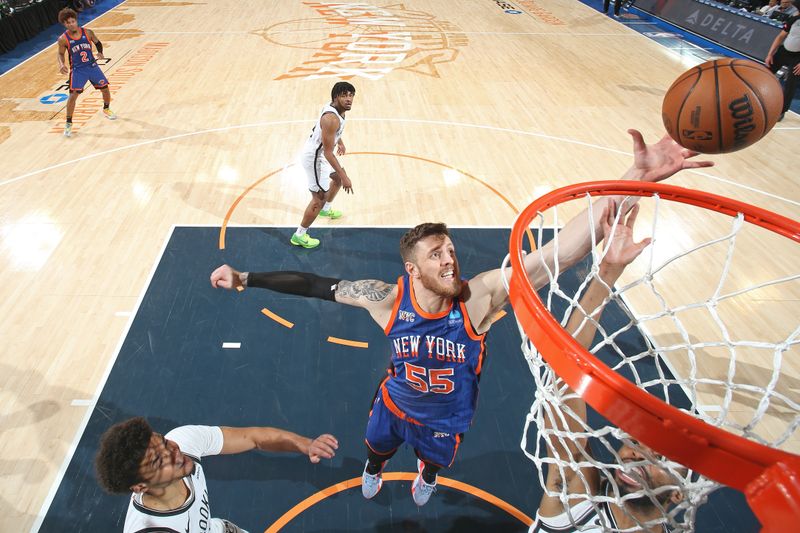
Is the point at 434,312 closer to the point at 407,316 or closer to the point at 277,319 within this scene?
the point at 407,316

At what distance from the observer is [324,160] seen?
211 inches

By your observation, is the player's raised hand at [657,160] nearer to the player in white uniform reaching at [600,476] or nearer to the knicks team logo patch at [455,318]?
the player in white uniform reaching at [600,476]

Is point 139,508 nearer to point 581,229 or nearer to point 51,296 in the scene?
point 581,229

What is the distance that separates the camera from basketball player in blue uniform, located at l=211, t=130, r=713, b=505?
253cm

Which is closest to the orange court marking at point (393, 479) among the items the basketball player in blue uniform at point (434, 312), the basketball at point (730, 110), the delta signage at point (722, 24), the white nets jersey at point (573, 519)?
the basketball player in blue uniform at point (434, 312)

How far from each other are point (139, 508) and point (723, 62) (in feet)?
12.7

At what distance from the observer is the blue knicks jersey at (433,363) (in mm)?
2666

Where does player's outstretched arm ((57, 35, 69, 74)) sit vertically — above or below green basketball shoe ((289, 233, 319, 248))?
above

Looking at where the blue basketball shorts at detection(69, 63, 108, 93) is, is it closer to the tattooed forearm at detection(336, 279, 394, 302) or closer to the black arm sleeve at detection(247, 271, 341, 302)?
the black arm sleeve at detection(247, 271, 341, 302)

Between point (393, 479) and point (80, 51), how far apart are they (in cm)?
784

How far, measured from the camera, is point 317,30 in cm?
1305

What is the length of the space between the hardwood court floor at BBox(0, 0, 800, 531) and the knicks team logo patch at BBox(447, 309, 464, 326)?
3.04m

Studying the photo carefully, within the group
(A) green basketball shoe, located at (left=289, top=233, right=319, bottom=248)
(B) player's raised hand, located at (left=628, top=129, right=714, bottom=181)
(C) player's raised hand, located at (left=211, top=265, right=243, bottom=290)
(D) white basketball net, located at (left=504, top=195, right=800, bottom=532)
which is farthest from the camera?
(A) green basketball shoe, located at (left=289, top=233, right=319, bottom=248)

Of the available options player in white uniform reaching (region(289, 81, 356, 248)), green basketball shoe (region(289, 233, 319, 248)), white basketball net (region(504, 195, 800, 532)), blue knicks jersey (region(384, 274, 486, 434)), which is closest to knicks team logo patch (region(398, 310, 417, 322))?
blue knicks jersey (region(384, 274, 486, 434))
